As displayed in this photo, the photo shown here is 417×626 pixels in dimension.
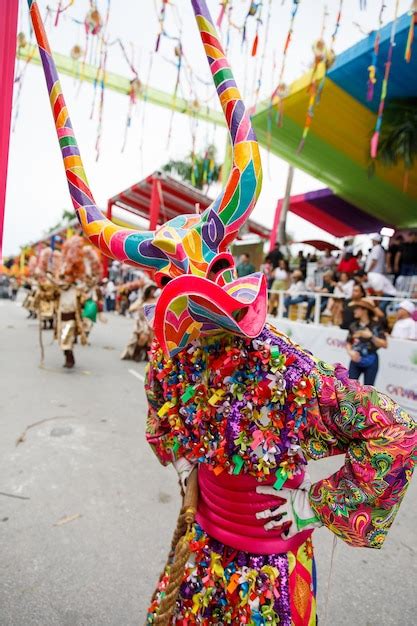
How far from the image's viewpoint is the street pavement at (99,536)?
1976 mm

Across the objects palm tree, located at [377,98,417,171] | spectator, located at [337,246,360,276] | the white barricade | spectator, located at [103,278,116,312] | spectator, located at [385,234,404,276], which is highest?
palm tree, located at [377,98,417,171]

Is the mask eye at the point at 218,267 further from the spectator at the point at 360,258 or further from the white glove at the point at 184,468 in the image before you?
the spectator at the point at 360,258

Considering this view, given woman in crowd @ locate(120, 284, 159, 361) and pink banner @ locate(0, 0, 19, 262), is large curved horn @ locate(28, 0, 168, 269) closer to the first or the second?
pink banner @ locate(0, 0, 19, 262)

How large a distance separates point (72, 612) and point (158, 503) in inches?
41.2

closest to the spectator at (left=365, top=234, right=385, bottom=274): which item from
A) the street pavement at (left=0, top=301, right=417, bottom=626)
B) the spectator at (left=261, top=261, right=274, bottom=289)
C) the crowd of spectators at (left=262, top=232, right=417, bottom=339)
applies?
the crowd of spectators at (left=262, top=232, right=417, bottom=339)

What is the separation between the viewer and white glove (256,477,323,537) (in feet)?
3.74

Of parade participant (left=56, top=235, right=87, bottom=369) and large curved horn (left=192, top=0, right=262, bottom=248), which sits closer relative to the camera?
large curved horn (left=192, top=0, right=262, bottom=248)

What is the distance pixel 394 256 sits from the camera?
8.35 m

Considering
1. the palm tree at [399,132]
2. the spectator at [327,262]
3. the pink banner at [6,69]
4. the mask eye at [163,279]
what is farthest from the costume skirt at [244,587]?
the spectator at [327,262]

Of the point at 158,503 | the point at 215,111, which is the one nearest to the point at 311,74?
the point at 215,111

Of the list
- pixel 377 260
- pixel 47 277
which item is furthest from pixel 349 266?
pixel 47 277

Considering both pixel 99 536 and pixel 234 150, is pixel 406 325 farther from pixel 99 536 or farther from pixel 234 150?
pixel 234 150

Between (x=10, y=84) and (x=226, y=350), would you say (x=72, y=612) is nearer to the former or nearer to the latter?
(x=226, y=350)

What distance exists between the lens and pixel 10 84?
998 millimetres
